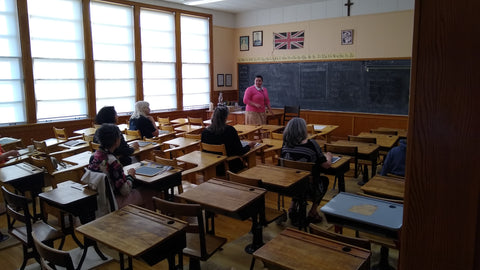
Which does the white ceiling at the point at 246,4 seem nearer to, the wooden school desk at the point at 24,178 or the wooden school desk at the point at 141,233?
the wooden school desk at the point at 24,178

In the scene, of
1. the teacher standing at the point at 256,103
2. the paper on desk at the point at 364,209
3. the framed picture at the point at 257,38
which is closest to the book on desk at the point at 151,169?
the paper on desk at the point at 364,209

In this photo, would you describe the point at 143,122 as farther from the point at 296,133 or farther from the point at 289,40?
the point at 289,40

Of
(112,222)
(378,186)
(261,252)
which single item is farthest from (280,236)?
(378,186)

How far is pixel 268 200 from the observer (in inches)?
183

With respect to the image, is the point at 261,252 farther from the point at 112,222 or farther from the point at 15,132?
the point at 15,132

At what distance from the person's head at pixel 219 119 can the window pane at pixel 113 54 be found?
3.99 meters

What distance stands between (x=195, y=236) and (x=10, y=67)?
536cm

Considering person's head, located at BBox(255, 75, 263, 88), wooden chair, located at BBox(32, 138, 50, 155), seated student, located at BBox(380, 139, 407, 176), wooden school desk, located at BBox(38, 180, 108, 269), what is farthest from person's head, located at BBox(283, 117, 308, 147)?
person's head, located at BBox(255, 75, 263, 88)

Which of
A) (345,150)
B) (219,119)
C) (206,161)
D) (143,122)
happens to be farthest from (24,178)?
(345,150)

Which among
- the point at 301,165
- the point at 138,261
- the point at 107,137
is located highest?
the point at 107,137

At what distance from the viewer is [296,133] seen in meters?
3.64

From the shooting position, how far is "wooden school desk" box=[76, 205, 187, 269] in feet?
6.60

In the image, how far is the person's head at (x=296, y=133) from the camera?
11.9ft

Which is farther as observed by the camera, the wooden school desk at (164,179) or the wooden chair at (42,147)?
the wooden chair at (42,147)
